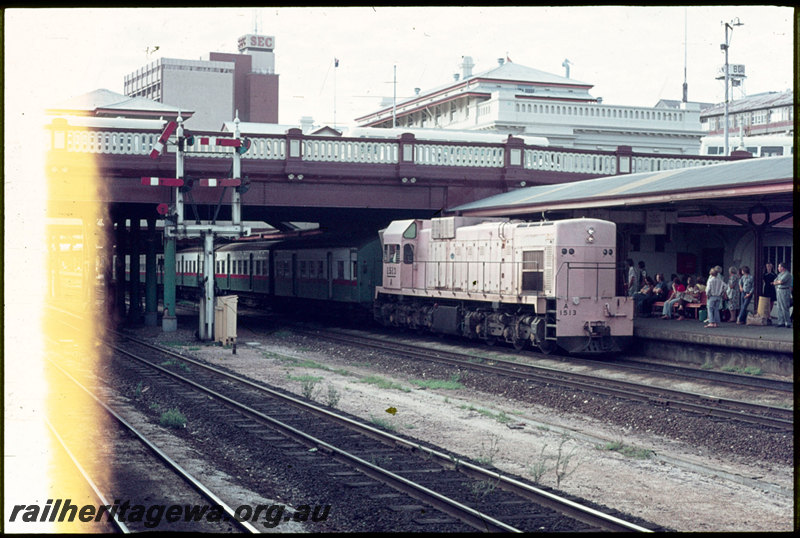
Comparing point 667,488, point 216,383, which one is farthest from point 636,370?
point 667,488

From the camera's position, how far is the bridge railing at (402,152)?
28062 mm

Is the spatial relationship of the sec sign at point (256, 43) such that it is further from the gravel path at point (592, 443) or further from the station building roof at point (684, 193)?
the gravel path at point (592, 443)

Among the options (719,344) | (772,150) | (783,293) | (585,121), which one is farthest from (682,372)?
(585,121)

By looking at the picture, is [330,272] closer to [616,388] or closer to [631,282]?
[631,282]

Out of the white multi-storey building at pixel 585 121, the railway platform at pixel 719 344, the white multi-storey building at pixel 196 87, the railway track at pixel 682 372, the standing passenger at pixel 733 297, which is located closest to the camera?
the railway track at pixel 682 372

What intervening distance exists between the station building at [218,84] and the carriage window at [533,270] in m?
60.7

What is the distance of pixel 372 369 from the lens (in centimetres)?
2123

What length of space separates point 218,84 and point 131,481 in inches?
3246

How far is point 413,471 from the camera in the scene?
10.4 meters

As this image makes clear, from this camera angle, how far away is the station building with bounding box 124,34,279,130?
3378 inches

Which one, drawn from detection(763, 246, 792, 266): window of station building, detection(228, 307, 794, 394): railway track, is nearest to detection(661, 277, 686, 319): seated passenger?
detection(763, 246, 792, 266): window of station building

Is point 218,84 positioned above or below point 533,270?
above

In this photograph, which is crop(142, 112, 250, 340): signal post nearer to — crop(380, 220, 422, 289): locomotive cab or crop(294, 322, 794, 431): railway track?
crop(294, 322, 794, 431): railway track

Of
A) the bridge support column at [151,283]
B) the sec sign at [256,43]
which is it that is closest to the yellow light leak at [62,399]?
the bridge support column at [151,283]
